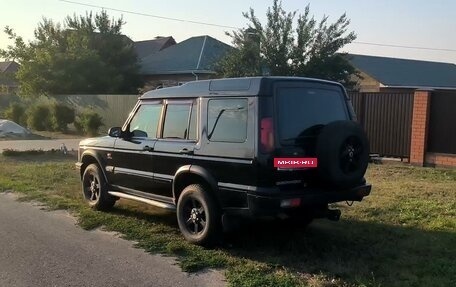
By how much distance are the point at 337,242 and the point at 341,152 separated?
1219mm

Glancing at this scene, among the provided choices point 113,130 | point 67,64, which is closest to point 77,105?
point 67,64

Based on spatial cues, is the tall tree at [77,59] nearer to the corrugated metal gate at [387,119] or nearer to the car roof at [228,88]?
the corrugated metal gate at [387,119]

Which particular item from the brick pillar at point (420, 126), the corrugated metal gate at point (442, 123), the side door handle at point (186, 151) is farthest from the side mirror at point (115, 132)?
the corrugated metal gate at point (442, 123)

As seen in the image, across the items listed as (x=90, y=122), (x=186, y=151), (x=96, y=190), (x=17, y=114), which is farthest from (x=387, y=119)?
(x=17, y=114)

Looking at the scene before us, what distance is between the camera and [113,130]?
7844 mm

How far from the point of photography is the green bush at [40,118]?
1144 inches

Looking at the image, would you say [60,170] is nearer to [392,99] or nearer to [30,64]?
[392,99]

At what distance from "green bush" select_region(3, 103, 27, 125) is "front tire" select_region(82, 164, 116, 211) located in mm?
24362

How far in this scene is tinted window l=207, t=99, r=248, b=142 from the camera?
579cm

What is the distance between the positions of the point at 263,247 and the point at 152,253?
4.15 ft

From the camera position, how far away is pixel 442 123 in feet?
42.3

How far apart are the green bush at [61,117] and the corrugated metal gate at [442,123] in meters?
20.1

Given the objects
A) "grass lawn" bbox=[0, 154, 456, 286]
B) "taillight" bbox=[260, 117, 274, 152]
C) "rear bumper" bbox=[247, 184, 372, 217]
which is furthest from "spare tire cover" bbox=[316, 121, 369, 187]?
"grass lawn" bbox=[0, 154, 456, 286]

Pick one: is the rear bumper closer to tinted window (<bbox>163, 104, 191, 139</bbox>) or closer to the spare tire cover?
the spare tire cover
